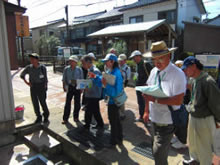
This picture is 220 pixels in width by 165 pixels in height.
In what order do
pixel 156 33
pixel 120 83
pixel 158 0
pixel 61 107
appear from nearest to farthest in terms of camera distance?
pixel 120 83 → pixel 61 107 → pixel 156 33 → pixel 158 0

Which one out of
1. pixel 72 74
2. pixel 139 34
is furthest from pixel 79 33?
pixel 72 74

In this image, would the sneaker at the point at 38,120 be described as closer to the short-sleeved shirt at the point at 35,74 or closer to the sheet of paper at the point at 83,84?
the short-sleeved shirt at the point at 35,74

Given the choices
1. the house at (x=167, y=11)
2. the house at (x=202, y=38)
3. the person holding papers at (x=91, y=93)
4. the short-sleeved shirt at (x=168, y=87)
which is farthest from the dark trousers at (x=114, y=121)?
the house at (x=167, y=11)

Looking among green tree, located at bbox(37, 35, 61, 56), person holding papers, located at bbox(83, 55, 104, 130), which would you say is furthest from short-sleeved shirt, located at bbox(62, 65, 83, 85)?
green tree, located at bbox(37, 35, 61, 56)

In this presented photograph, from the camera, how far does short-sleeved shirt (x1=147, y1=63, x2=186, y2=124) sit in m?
2.00

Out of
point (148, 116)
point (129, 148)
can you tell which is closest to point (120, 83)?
point (148, 116)

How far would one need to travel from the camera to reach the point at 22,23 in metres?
10.6

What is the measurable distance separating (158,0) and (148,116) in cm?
1788

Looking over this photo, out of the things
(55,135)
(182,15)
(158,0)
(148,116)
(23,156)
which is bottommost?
(23,156)

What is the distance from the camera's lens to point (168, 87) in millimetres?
2062

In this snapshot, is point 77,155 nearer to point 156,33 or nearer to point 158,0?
point 156,33

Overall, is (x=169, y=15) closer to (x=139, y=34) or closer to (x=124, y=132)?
(x=139, y=34)

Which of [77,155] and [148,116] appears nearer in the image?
[148,116]

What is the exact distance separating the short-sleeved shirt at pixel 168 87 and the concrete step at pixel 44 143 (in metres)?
2.55
